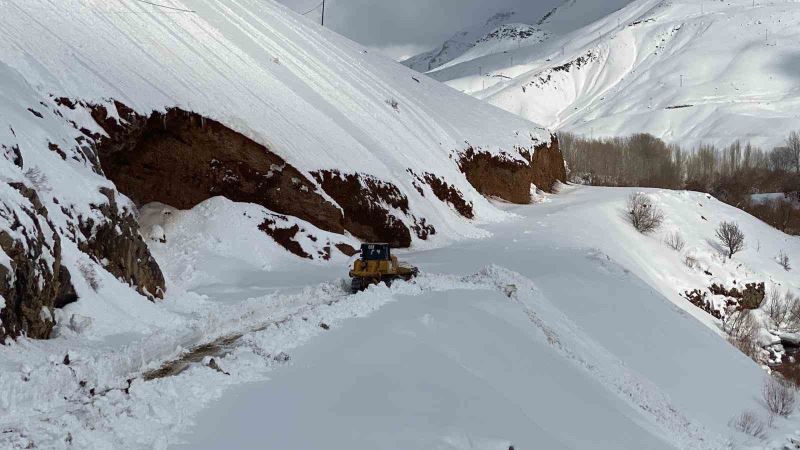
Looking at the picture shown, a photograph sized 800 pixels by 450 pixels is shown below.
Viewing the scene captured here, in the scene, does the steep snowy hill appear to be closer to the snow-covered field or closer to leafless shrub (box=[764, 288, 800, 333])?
the snow-covered field

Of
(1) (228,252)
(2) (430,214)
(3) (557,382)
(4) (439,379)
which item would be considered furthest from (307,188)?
(4) (439,379)

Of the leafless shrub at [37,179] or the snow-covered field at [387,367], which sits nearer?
the snow-covered field at [387,367]

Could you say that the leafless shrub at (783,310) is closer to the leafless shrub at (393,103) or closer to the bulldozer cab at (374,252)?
the leafless shrub at (393,103)

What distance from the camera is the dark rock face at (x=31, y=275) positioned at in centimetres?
1014

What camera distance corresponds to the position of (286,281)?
798 inches

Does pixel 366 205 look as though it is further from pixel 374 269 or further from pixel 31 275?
pixel 31 275

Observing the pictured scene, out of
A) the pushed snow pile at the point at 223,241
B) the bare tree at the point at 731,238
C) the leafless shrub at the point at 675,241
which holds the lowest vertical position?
the pushed snow pile at the point at 223,241

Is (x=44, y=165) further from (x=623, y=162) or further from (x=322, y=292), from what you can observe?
(x=623, y=162)

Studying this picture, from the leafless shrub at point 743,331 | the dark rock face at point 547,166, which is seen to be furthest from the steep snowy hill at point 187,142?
the dark rock face at point 547,166

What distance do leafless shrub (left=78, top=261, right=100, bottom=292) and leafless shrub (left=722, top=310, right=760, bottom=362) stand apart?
35031 mm

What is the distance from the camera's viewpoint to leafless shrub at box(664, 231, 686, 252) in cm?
5087

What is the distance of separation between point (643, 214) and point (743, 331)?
567 inches

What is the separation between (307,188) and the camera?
26.9 metres

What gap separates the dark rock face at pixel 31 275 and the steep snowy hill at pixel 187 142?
0.12 feet
